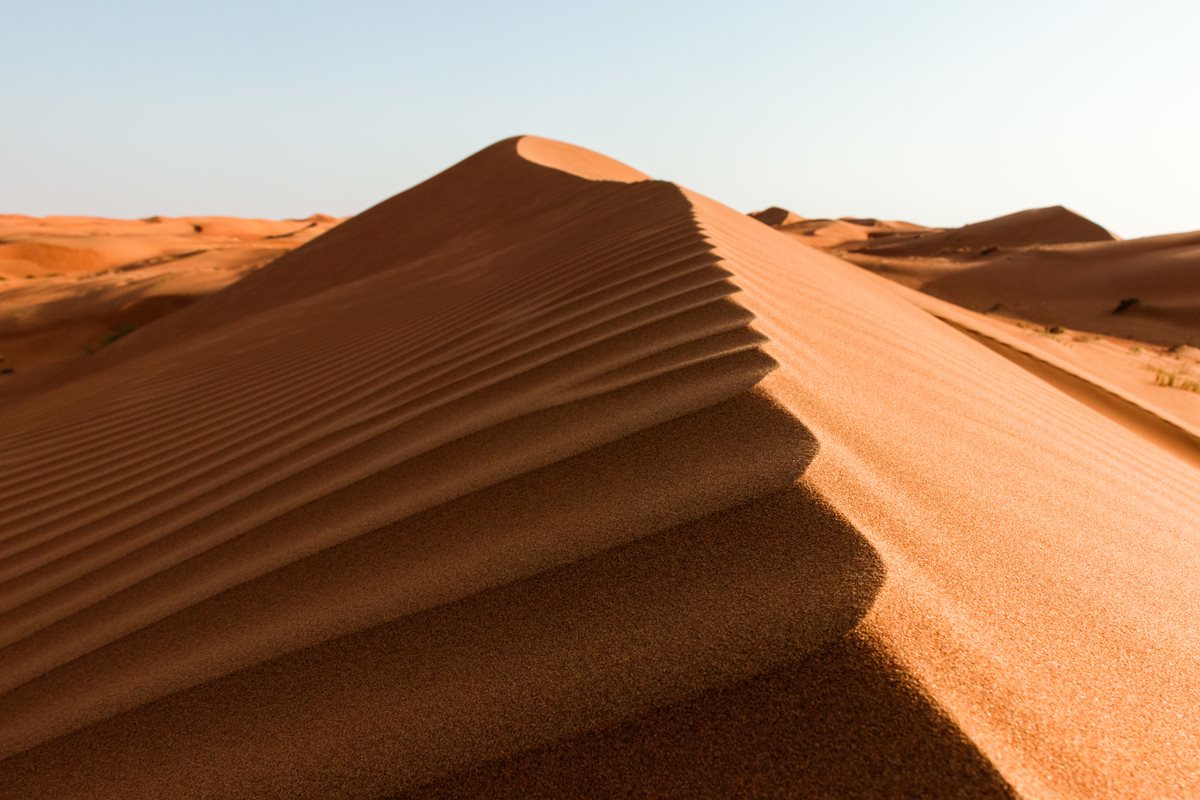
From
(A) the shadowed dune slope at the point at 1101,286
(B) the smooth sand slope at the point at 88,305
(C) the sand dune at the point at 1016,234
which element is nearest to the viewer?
Answer: (B) the smooth sand slope at the point at 88,305

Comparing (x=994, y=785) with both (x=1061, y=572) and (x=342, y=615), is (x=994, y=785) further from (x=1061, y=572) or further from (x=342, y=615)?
(x=342, y=615)

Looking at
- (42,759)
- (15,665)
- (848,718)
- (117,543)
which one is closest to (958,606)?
(848,718)

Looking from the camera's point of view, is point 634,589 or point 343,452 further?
point 343,452

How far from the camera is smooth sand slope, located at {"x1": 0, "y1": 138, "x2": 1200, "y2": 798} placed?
31.8 inches

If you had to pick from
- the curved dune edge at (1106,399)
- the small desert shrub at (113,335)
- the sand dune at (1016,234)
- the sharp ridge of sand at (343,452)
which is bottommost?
the sand dune at (1016,234)

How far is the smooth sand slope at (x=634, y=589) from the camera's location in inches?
31.8

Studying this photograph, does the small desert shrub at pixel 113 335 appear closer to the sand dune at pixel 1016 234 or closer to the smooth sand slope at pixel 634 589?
the smooth sand slope at pixel 634 589

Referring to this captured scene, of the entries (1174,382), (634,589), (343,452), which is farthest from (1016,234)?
(634,589)

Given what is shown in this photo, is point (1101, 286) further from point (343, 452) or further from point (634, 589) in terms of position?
point (634, 589)

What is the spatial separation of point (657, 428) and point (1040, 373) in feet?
13.8

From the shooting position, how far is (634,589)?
3.33 ft

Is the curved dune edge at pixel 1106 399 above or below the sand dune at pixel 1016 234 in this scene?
above

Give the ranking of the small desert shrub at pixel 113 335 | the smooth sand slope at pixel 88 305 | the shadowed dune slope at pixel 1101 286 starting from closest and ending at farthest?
the small desert shrub at pixel 113 335
the smooth sand slope at pixel 88 305
the shadowed dune slope at pixel 1101 286

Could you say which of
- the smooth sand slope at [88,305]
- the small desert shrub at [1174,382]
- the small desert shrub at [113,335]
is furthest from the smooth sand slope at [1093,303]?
the smooth sand slope at [88,305]
